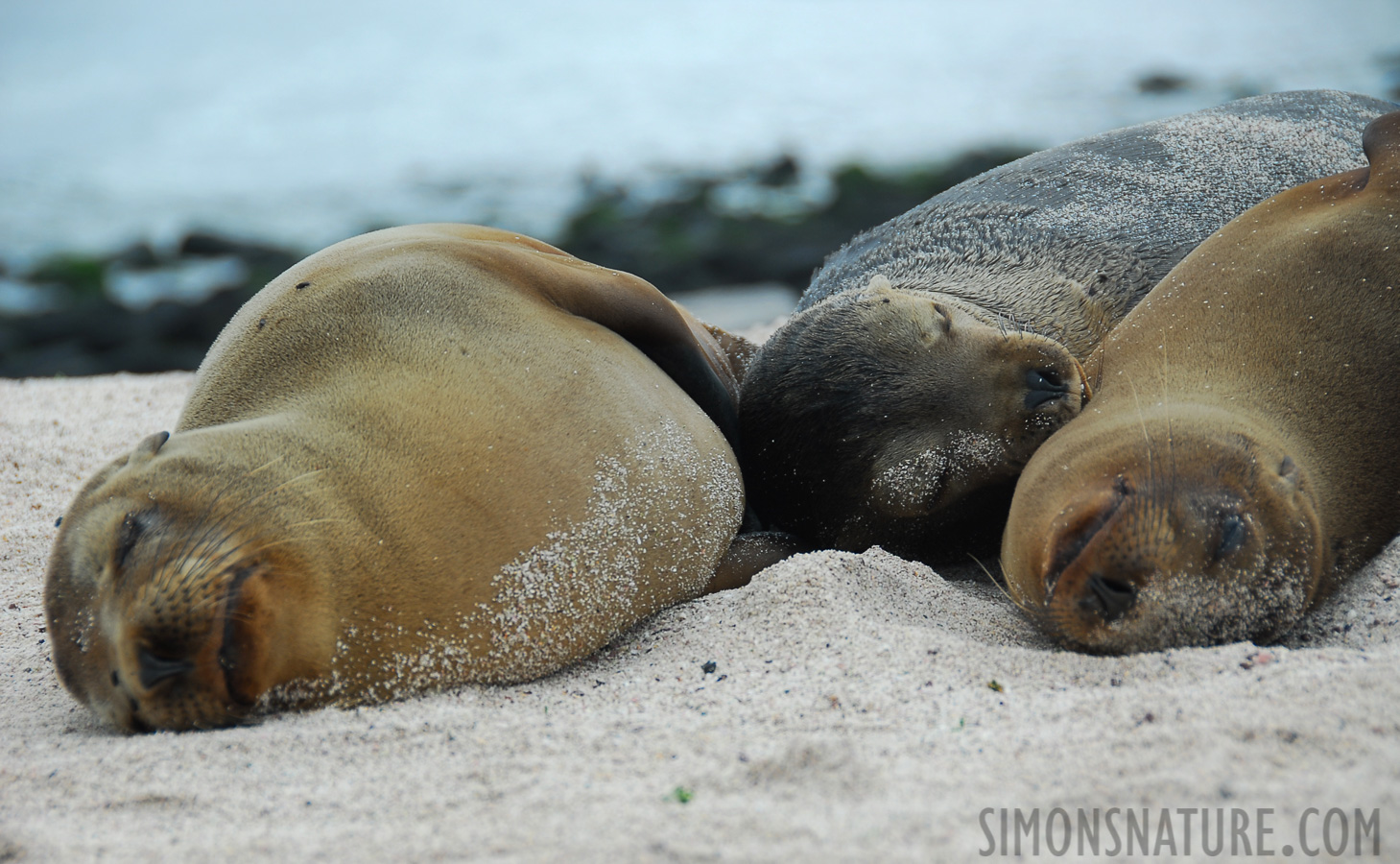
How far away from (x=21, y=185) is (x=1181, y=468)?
1456cm

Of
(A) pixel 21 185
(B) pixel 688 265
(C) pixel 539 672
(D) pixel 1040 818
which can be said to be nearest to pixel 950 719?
(D) pixel 1040 818

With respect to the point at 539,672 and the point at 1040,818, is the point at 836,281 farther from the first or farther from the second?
the point at 1040,818

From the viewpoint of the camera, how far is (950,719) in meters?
2.03

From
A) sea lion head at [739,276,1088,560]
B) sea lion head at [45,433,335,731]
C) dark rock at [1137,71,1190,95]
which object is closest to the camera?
sea lion head at [45,433,335,731]

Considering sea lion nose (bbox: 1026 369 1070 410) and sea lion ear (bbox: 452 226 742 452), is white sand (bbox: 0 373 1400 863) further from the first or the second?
sea lion ear (bbox: 452 226 742 452)

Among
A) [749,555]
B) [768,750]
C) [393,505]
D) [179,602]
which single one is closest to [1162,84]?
[749,555]

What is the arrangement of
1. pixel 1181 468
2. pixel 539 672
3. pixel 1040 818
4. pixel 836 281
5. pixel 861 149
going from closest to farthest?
pixel 1040 818
pixel 1181 468
pixel 539 672
pixel 836 281
pixel 861 149

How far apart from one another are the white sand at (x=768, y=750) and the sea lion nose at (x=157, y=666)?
0.14 meters

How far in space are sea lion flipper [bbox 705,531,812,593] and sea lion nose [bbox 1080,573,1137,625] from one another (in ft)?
3.39

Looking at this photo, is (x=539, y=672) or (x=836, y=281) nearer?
(x=539, y=672)

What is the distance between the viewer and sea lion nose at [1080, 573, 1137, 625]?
2260mm

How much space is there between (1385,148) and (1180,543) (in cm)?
173

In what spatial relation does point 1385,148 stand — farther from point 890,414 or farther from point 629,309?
point 629,309

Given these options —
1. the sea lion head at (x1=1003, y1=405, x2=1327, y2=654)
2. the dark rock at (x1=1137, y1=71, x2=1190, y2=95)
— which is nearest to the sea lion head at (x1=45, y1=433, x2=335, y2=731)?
the sea lion head at (x1=1003, y1=405, x2=1327, y2=654)
